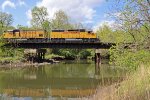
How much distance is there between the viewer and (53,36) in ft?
265

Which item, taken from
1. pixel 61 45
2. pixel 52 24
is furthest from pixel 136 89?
pixel 52 24

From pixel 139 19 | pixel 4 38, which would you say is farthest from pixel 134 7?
pixel 4 38

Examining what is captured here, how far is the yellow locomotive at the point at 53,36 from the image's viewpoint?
77750 mm

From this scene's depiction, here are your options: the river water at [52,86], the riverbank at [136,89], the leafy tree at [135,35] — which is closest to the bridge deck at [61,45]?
the river water at [52,86]

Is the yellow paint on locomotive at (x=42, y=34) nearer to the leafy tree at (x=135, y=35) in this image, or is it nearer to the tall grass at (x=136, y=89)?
the leafy tree at (x=135, y=35)

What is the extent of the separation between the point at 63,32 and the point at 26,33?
355 inches

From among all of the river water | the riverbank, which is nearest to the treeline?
the river water

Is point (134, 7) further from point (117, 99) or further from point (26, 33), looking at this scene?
point (26, 33)

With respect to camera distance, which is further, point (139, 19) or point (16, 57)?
point (16, 57)

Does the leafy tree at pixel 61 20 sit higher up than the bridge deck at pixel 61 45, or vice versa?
the leafy tree at pixel 61 20

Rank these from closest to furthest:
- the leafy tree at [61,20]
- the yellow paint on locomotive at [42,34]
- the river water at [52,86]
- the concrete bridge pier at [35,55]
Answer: the river water at [52,86]
the yellow paint on locomotive at [42,34]
the concrete bridge pier at [35,55]
the leafy tree at [61,20]

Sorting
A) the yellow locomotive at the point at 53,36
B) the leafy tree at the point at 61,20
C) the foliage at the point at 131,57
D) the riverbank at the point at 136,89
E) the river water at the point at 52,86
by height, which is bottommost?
the river water at the point at 52,86

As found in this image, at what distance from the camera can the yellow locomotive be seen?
77750 millimetres

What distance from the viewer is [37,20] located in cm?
11400
